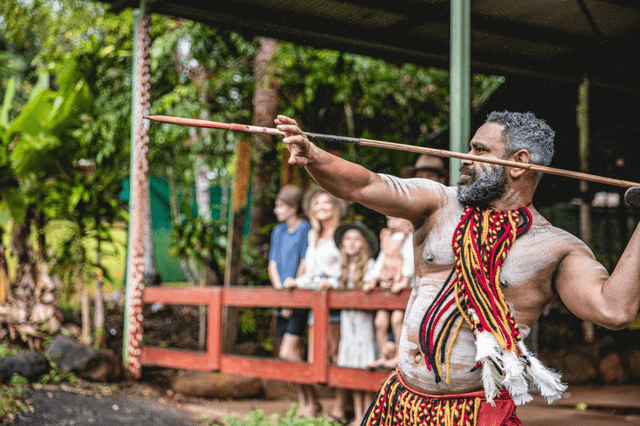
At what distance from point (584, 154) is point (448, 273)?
16.6 ft

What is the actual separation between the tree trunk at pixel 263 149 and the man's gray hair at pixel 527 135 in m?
5.56

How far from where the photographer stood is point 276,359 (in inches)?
215

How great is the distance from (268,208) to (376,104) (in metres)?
1.84

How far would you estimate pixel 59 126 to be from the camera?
7.09m

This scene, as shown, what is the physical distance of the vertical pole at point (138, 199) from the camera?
21.2ft

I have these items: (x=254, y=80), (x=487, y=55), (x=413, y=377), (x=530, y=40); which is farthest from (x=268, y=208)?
(x=413, y=377)

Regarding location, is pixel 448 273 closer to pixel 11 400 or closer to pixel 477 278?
pixel 477 278

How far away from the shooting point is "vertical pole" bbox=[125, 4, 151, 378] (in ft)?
21.2

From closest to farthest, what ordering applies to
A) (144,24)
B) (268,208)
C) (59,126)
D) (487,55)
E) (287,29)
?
(487,55)
(287,29)
(144,24)
(59,126)
(268,208)

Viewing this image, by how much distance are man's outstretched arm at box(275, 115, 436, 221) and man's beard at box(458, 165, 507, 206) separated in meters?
0.13

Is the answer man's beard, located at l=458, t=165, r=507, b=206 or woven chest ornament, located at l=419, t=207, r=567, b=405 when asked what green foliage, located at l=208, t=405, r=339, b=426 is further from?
man's beard, located at l=458, t=165, r=507, b=206

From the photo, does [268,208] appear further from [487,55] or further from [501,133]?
[501,133]

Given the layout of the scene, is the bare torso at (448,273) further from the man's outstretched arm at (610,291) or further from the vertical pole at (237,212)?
the vertical pole at (237,212)

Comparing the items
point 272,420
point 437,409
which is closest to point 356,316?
point 272,420
